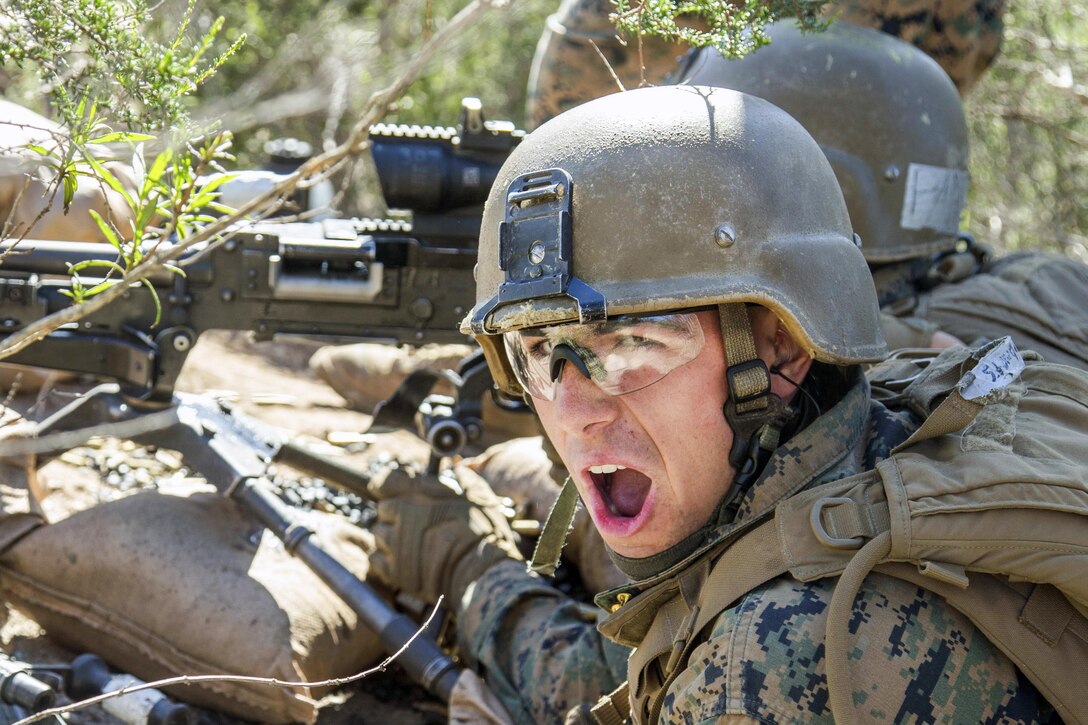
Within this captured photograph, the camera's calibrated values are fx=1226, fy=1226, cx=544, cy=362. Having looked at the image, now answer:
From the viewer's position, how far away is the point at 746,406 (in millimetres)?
2082

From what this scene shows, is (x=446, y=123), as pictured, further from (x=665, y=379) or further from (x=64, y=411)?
(x=665, y=379)

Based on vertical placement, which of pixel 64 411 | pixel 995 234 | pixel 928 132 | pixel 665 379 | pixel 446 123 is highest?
pixel 665 379

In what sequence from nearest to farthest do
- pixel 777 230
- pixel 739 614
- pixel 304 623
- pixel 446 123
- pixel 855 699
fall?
1. pixel 855 699
2. pixel 739 614
3. pixel 777 230
4. pixel 304 623
5. pixel 446 123

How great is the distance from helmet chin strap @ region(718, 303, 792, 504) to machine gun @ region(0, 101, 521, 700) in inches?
75.6

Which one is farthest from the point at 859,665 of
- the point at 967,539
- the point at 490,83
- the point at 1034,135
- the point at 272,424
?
Answer: the point at 490,83

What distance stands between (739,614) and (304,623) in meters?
1.97

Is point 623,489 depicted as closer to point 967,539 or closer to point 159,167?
point 967,539

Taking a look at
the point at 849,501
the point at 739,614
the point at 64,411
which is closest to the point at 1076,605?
the point at 849,501

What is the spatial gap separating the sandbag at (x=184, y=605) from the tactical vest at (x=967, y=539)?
167 cm

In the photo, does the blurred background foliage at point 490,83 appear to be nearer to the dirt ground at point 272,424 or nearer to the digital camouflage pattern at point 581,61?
the digital camouflage pattern at point 581,61

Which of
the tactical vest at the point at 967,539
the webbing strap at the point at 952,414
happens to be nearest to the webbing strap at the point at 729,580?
the tactical vest at the point at 967,539

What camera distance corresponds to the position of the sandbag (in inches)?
132

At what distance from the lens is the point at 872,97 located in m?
3.63

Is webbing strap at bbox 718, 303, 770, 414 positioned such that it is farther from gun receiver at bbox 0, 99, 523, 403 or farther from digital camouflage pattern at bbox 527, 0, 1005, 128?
digital camouflage pattern at bbox 527, 0, 1005, 128
